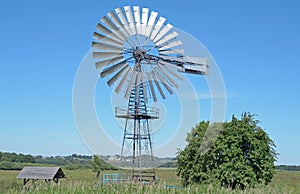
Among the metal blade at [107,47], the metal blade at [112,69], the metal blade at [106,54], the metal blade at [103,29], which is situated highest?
the metal blade at [103,29]

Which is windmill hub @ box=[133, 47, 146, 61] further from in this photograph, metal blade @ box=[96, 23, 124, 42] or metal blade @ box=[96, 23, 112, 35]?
metal blade @ box=[96, 23, 112, 35]

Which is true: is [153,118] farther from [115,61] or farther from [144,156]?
[115,61]

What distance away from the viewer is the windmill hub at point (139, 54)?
17.1 metres

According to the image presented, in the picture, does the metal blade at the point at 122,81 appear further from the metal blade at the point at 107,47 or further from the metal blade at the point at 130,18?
the metal blade at the point at 130,18

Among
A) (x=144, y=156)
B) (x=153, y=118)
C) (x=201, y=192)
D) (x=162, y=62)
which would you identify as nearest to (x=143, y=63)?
(x=162, y=62)

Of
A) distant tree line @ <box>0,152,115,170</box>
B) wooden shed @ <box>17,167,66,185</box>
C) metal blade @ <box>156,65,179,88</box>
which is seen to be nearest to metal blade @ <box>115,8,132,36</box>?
metal blade @ <box>156,65,179,88</box>

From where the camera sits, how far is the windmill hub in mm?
17109

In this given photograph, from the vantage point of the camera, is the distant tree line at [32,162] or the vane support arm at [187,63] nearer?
the vane support arm at [187,63]

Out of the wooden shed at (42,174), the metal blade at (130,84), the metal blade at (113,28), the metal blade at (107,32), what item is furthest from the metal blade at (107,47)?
the wooden shed at (42,174)

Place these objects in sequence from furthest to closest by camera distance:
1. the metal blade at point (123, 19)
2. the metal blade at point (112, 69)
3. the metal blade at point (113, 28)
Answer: the metal blade at point (112, 69)
the metal blade at point (123, 19)
the metal blade at point (113, 28)

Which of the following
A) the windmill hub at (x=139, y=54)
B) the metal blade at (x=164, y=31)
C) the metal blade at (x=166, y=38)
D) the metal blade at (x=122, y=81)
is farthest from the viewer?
the windmill hub at (x=139, y=54)

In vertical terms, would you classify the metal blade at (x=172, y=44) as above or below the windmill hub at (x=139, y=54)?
above

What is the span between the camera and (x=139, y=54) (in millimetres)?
17188

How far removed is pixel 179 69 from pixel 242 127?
6.57 m
